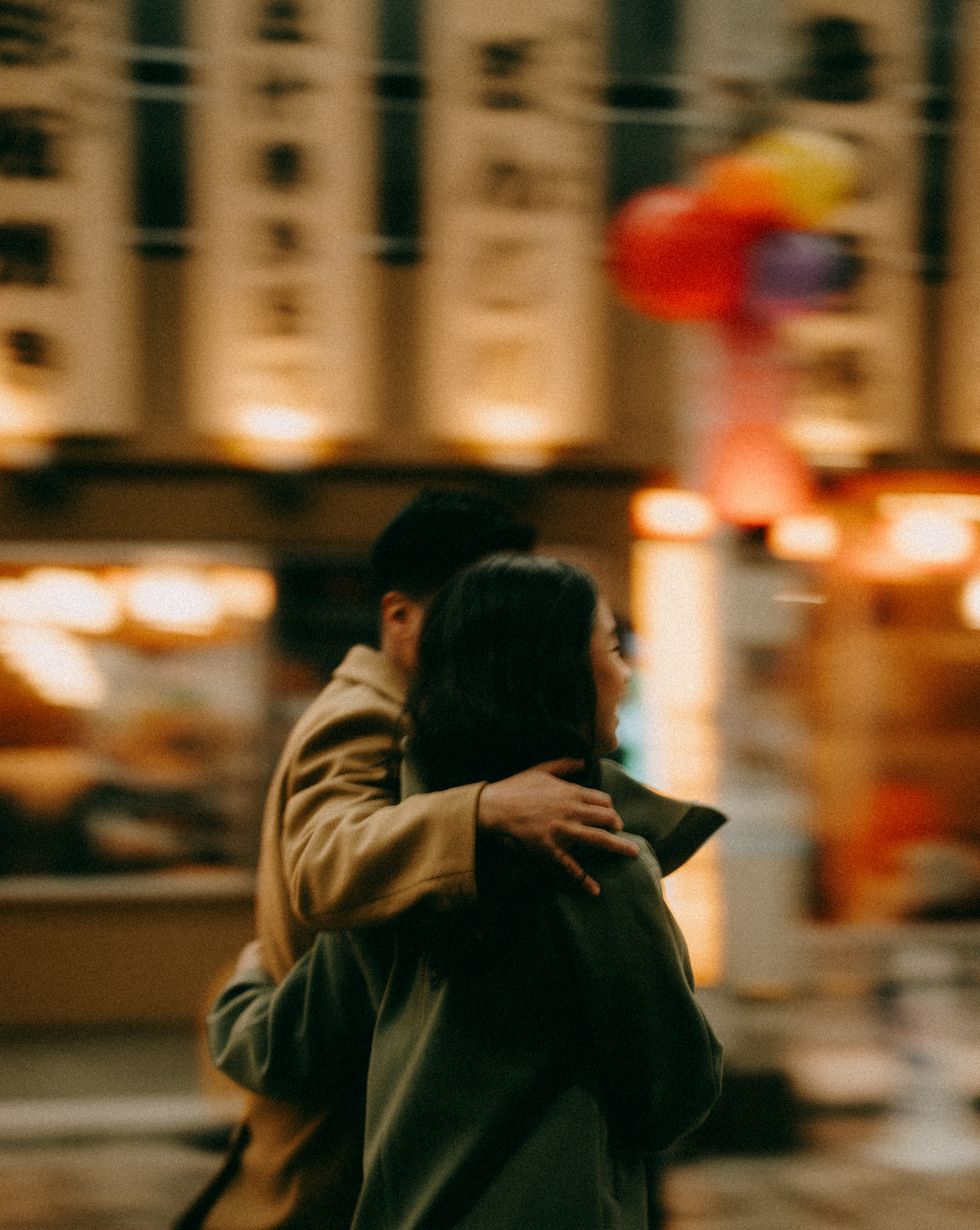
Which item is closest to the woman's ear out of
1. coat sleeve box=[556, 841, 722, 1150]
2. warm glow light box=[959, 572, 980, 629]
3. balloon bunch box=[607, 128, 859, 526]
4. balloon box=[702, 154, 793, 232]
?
coat sleeve box=[556, 841, 722, 1150]

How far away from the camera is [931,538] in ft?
23.5

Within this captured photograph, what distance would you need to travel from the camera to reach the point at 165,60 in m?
6.45

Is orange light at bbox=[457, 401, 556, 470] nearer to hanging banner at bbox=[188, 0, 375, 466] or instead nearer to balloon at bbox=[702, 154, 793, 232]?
hanging banner at bbox=[188, 0, 375, 466]

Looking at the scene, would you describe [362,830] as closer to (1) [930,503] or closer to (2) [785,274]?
(2) [785,274]

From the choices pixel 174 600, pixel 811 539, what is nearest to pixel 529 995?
pixel 174 600

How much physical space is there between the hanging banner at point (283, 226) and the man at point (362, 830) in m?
4.76

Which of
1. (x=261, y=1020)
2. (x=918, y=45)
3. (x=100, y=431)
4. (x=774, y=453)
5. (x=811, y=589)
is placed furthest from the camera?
(x=811, y=589)

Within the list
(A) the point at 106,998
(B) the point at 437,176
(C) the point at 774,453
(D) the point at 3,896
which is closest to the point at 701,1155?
(C) the point at 774,453

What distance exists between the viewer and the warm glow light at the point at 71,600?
6.58 meters

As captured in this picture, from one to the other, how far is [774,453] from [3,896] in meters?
4.45

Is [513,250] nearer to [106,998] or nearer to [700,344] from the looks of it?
[700,344]

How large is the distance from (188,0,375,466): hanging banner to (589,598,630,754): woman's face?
518cm

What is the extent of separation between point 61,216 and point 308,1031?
218 inches

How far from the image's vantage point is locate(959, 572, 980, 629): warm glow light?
7270 mm
